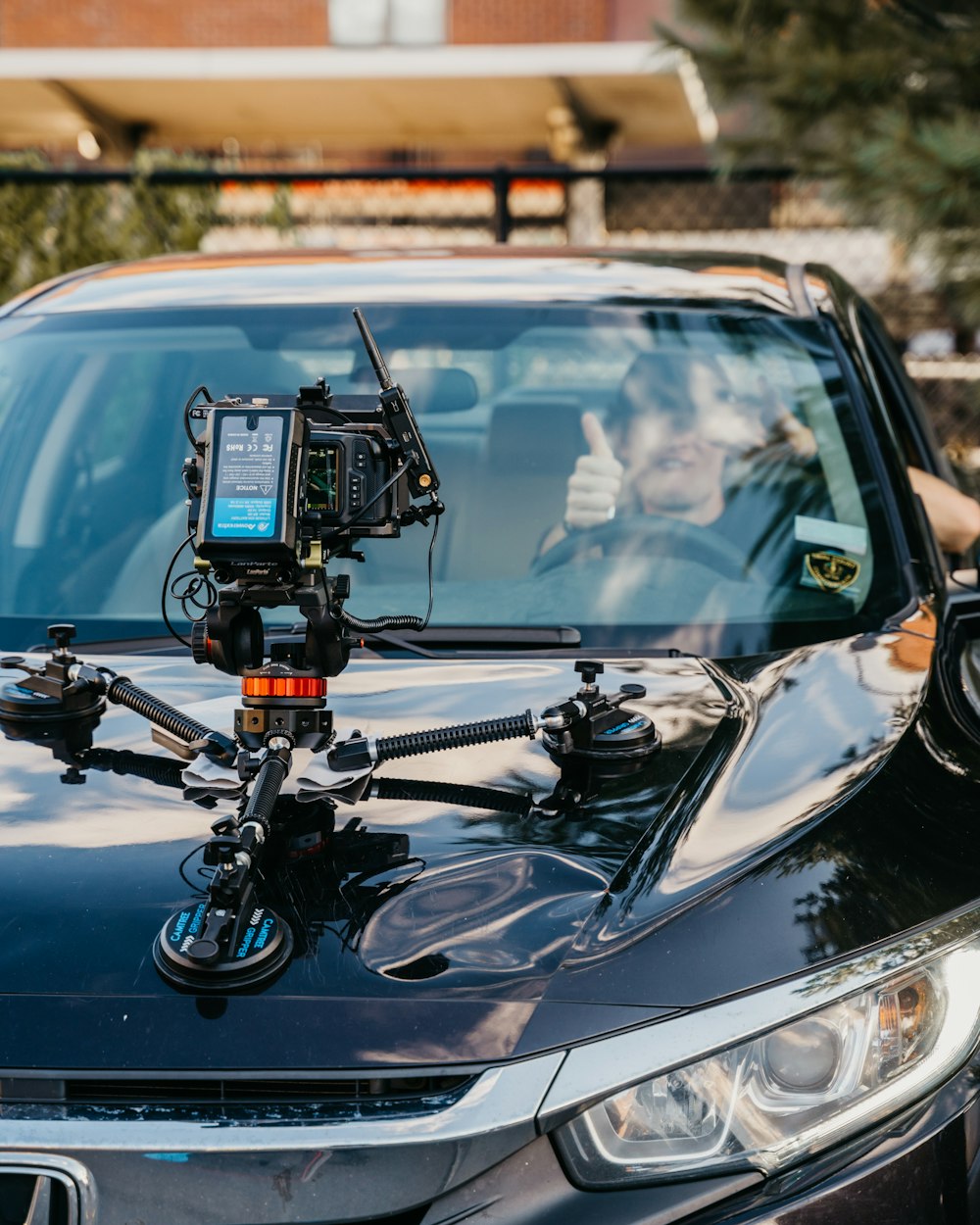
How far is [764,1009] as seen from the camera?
5.16ft

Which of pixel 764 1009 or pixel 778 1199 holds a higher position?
pixel 764 1009

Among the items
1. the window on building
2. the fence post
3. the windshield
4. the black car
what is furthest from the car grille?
the window on building

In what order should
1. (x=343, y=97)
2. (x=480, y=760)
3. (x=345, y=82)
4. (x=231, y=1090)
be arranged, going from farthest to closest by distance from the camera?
(x=343, y=97) → (x=345, y=82) → (x=480, y=760) → (x=231, y=1090)

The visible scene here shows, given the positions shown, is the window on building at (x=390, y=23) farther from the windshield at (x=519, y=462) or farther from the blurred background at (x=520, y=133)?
the windshield at (x=519, y=462)

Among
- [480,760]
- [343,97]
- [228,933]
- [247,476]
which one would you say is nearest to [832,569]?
[480,760]

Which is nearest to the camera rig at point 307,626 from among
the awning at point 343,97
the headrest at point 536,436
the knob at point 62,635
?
the knob at point 62,635

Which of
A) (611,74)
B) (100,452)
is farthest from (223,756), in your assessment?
(611,74)

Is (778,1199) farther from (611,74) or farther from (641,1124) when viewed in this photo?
(611,74)

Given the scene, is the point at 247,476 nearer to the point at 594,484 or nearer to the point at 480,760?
the point at 480,760

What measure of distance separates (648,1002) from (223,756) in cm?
71

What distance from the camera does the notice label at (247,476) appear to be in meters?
1.92

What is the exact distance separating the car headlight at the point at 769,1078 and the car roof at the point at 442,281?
177 cm

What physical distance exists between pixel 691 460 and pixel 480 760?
1092mm

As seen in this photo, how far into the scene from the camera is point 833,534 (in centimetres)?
277
